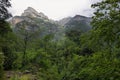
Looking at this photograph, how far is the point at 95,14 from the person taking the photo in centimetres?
1317

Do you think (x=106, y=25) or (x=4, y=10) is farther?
(x=4, y=10)

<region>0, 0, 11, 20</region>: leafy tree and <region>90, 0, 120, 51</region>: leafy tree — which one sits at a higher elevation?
<region>0, 0, 11, 20</region>: leafy tree

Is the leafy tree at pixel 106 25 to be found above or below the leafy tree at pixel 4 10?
below

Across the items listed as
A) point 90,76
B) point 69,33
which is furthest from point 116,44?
point 69,33

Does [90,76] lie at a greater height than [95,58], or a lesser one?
lesser

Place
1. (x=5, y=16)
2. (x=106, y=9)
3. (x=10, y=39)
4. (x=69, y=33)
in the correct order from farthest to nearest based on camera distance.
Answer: (x=69, y=33) < (x=10, y=39) < (x=5, y=16) < (x=106, y=9)

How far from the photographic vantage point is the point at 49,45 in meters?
57.8

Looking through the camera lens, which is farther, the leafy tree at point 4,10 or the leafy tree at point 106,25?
the leafy tree at point 4,10

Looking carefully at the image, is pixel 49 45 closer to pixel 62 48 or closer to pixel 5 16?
pixel 62 48

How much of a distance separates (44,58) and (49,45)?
6796mm

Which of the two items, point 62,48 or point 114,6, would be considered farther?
point 62,48

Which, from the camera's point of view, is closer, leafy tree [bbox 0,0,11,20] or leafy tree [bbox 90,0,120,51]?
leafy tree [bbox 90,0,120,51]

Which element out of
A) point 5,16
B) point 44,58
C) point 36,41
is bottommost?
point 44,58

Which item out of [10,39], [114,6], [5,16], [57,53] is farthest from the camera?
[57,53]
